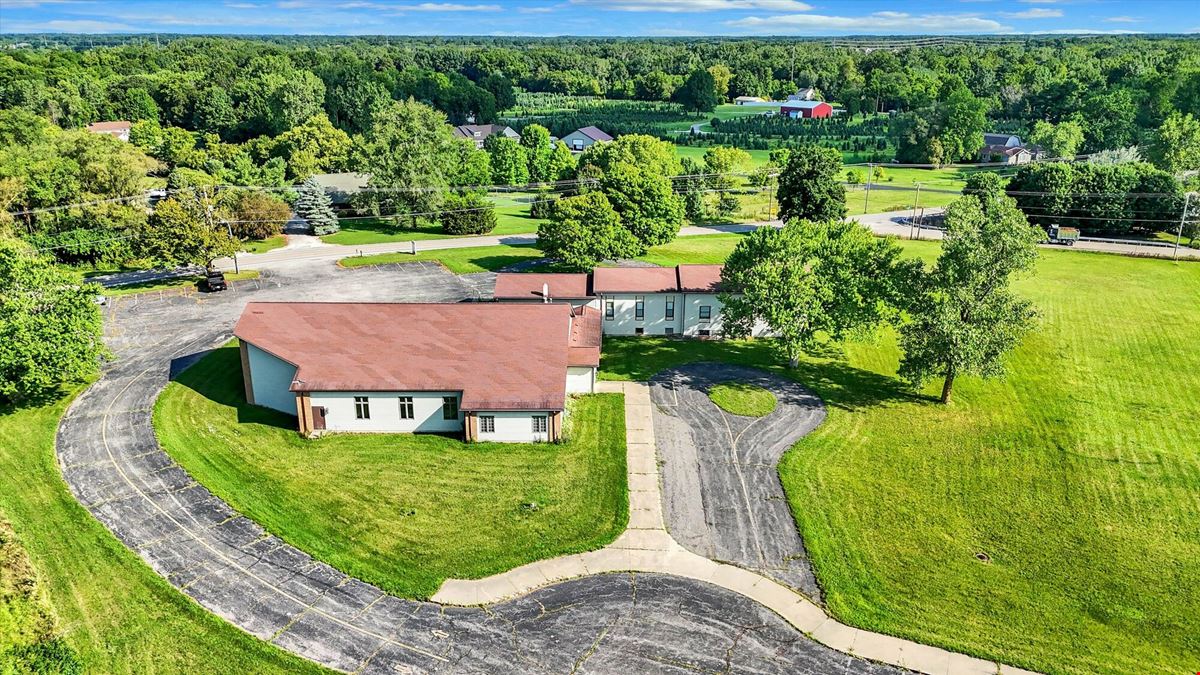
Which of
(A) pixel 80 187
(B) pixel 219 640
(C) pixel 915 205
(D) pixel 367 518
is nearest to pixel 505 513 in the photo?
(D) pixel 367 518

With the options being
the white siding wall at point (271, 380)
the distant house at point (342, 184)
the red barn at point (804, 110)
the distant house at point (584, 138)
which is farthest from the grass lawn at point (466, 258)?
the red barn at point (804, 110)

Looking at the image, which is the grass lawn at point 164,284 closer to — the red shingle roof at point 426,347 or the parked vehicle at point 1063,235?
the red shingle roof at point 426,347

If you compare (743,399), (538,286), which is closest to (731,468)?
(743,399)

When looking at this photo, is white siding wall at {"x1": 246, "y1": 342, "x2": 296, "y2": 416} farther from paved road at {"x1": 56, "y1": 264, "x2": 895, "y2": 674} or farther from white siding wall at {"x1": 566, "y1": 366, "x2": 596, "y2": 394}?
white siding wall at {"x1": 566, "y1": 366, "x2": 596, "y2": 394}

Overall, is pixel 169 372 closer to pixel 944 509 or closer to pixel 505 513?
pixel 505 513

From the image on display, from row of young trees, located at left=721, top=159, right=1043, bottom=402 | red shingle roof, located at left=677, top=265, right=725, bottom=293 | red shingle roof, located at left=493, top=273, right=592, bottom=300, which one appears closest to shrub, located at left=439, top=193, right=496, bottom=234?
red shingle roof, located at left=493, top=273, right=592, bottom=300

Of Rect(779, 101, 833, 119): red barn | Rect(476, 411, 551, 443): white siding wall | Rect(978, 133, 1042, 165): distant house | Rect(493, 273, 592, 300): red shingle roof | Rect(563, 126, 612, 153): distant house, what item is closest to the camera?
Rect(476, 411, 551, 443): white siding wall
